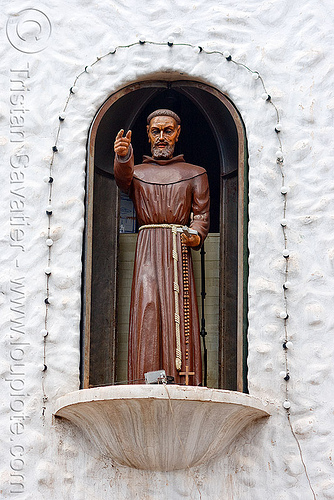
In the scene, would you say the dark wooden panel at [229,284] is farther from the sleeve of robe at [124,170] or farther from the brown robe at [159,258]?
the sleeve of robe at [124,170]

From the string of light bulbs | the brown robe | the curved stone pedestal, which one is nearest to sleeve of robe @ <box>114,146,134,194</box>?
the brown robe

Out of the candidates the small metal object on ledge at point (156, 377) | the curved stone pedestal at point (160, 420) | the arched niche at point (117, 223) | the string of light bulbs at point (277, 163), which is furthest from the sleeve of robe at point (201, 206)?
the curved stone pedestal at point (160, 420)

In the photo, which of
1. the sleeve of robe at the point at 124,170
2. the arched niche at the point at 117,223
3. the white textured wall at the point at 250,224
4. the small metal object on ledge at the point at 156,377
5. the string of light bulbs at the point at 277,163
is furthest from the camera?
the arched niche at the point at 117,223

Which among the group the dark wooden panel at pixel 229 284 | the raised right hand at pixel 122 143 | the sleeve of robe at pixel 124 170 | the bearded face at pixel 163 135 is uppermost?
the bearded face at pixel 163 135

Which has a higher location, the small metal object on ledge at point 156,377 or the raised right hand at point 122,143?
the raised right hand at point 122,143

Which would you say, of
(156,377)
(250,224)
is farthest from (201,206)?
(156,377)

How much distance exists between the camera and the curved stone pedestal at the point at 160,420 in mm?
5672

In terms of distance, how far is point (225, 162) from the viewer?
6.98 metres

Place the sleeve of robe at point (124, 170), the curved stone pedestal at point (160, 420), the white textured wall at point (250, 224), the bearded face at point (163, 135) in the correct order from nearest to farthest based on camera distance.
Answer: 1. the curved stone pedestal at point (160, 420)
2. the white textured wall at point (250, 224)
3. the sleeve of robe at point (124, 170)
4. the bearded face at point (163, 135)

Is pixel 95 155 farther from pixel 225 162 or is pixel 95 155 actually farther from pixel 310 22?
pixel 310 22

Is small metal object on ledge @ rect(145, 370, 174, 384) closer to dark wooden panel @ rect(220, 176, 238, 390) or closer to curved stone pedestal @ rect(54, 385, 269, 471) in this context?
curved stone pedestal @ rect(54, 385, 269, 471)

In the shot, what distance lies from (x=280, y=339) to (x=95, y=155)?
5.24ft

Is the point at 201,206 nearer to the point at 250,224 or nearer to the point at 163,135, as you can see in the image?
the point at 250,224

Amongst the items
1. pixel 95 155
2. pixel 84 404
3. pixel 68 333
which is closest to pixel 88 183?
pixel 95 155
